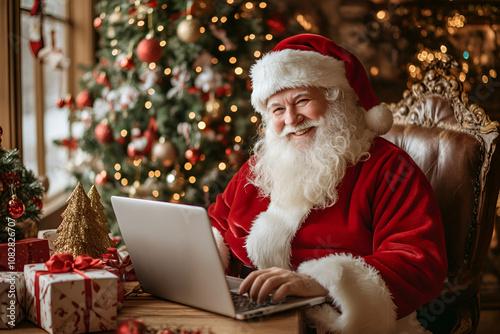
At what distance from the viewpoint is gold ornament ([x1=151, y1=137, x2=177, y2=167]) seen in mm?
3566

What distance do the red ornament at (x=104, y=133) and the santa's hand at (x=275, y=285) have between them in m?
2.69

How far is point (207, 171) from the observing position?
372cm

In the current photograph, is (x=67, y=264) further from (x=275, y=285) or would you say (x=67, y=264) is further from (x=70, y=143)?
(x=70, y=143)

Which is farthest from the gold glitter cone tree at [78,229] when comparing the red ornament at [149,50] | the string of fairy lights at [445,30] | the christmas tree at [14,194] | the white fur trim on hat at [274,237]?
the string of fairy lights at [445,30]

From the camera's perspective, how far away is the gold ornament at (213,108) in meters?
3.51

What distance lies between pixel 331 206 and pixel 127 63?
2.30 meters

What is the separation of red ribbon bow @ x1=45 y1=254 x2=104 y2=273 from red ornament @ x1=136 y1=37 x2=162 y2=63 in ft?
7.80

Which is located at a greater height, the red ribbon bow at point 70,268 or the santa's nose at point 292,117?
the santa's nose at point 292,117

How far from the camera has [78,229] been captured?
1391 millimetres

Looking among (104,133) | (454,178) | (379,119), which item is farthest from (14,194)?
(104,133)

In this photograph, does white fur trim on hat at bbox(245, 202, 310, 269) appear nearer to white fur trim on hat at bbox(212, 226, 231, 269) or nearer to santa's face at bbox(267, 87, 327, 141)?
white fur trim on hat at bbox(212, 226, 231, 269)

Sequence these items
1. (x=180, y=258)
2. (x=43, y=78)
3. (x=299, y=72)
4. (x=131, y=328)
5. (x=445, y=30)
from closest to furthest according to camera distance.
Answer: (x=131, y=328) < (x=180, y=258) < (x=299, y=72) < (x=43, y=78) < (x=445, y=30)

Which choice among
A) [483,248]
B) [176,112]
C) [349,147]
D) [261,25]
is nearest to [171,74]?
[176,112]

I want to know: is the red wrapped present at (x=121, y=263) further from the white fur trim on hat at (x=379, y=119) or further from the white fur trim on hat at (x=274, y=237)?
the white fur trim on hat at (x=379, y=119)
